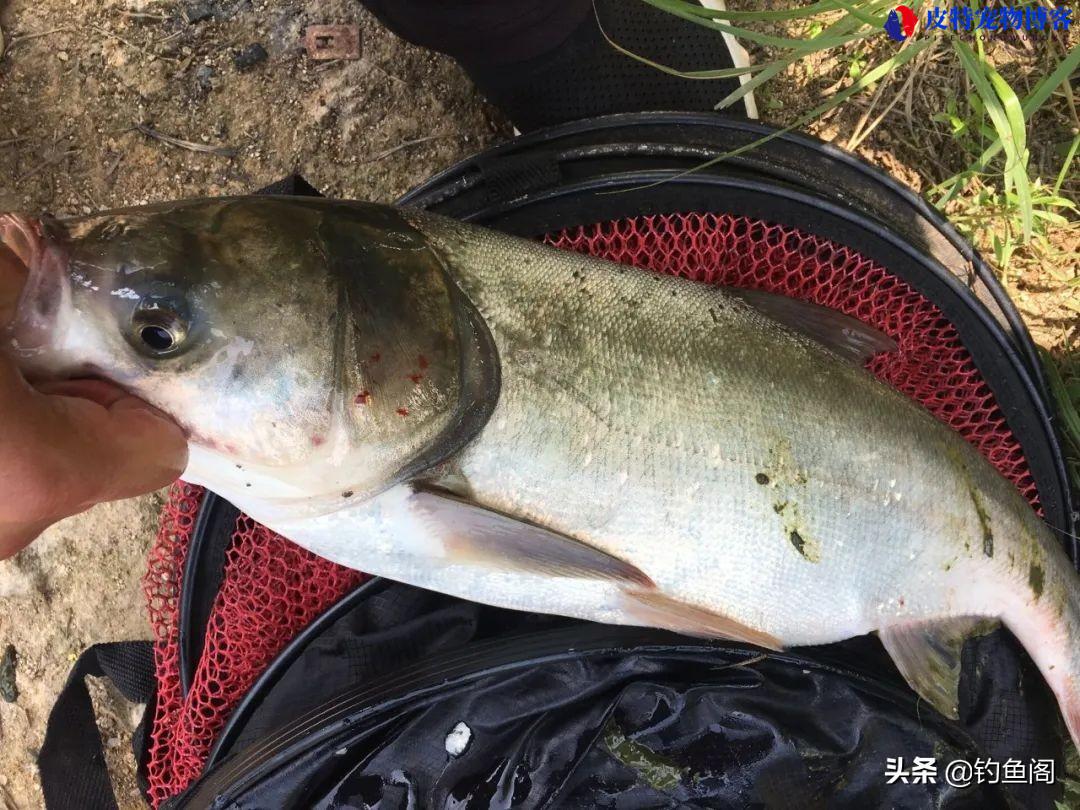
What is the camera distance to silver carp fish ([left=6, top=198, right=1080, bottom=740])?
1351mm

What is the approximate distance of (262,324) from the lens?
138cm

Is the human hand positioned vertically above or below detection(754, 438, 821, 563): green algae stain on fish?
above

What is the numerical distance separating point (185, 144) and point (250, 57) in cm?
39

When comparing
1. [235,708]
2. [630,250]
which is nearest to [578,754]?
[235,708]

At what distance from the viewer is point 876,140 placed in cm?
271

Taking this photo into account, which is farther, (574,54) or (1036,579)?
(574,54)

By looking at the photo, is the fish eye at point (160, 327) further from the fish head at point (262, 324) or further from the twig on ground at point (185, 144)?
the twig on ground at point (185, 144)

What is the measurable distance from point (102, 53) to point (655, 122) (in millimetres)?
2043

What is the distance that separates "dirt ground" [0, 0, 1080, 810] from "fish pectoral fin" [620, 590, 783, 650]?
171 centimetres

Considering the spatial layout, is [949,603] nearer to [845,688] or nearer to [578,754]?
[845,688]

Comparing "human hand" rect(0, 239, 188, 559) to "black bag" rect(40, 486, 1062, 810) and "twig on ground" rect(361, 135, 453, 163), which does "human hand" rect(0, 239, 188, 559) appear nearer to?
"black bag" rect(40, 486, 1062, 810)

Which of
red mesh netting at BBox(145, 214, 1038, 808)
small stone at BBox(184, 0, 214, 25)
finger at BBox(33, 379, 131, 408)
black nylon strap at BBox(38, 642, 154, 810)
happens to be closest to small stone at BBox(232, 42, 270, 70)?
small stone at BBox(184, 0, 214, 25)

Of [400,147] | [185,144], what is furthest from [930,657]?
[185,144]

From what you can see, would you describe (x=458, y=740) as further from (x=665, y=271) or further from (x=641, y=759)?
(x=665, y=271)
